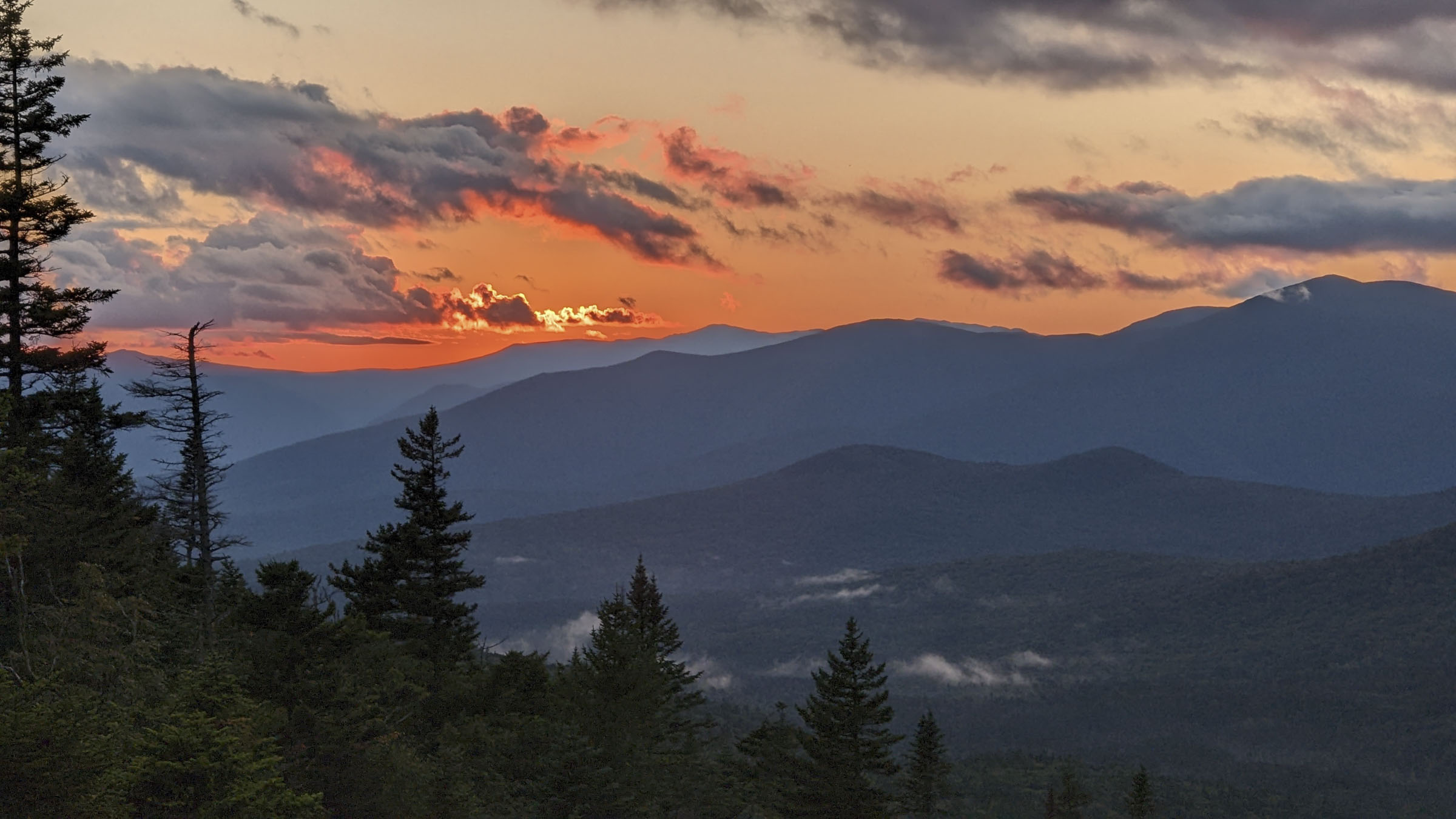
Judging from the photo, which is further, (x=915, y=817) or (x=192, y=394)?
(x=915, y=817)

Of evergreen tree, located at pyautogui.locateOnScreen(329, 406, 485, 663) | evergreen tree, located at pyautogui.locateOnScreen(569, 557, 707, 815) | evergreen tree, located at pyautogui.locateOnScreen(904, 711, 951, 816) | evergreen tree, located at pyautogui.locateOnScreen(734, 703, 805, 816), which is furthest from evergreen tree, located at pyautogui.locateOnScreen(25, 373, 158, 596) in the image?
evergreen tree, located at pyautogui.locateOnScreen(904, 711, 951, 816)

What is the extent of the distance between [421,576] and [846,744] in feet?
63.5

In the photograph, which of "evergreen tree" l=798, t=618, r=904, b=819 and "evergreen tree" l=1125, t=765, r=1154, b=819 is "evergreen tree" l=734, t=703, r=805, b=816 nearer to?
"evergreen tree" l=798, t=618, r=904, b=819

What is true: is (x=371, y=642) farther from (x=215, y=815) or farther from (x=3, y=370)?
(x=215, y=815)

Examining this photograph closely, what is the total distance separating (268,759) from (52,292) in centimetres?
2394

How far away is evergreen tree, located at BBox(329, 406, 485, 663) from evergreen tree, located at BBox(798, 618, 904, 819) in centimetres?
1490

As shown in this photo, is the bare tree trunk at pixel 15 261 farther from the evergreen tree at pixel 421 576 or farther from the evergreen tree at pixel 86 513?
the evergreen tree at pixel 421 576

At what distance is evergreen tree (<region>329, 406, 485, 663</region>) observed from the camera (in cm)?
4788

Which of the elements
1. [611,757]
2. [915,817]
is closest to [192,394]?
[611,757]

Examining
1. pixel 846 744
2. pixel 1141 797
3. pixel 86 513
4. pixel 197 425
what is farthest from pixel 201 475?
pixel 1141 797

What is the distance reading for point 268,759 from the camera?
2072 cm

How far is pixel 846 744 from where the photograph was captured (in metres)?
46.9

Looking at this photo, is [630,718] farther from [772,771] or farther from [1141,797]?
[1141,797]

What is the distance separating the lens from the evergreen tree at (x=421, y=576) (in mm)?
47875
